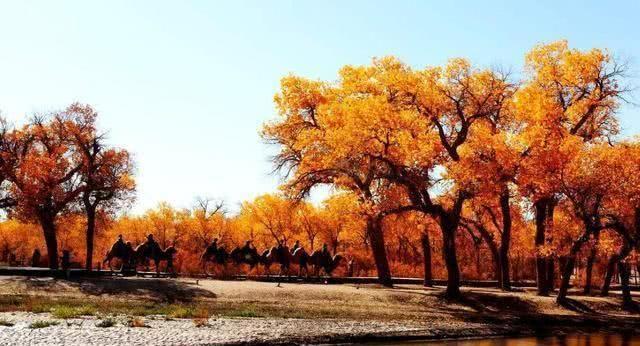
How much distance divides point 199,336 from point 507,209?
2528cm

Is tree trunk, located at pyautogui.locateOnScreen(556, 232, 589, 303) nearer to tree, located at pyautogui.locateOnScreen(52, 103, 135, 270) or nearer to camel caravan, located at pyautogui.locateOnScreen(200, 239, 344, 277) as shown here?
camel caravan, located at pyautogui.locateOnScreen(200, 239, 344, 277)

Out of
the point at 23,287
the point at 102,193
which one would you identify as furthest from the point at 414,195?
the point at 102,193

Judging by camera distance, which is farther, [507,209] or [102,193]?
[102,193]

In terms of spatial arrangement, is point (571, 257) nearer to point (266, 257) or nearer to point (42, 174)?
point (266, 257)

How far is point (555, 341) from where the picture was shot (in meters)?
26.3

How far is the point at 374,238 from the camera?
4397 cm

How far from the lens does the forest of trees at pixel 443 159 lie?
36062 mm

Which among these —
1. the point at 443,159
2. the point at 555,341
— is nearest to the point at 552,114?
the point at 443,159

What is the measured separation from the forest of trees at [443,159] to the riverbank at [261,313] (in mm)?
2824

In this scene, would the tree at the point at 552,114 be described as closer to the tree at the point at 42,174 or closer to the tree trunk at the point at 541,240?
the tree trunk at the point at 541,240

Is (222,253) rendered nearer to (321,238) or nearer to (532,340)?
(532,340)

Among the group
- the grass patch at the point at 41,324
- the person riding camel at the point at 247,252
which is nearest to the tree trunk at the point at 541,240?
the person riding camel at the point at 247,252

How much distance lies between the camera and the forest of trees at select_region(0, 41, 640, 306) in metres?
36.1

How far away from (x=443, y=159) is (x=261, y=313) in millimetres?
14488
